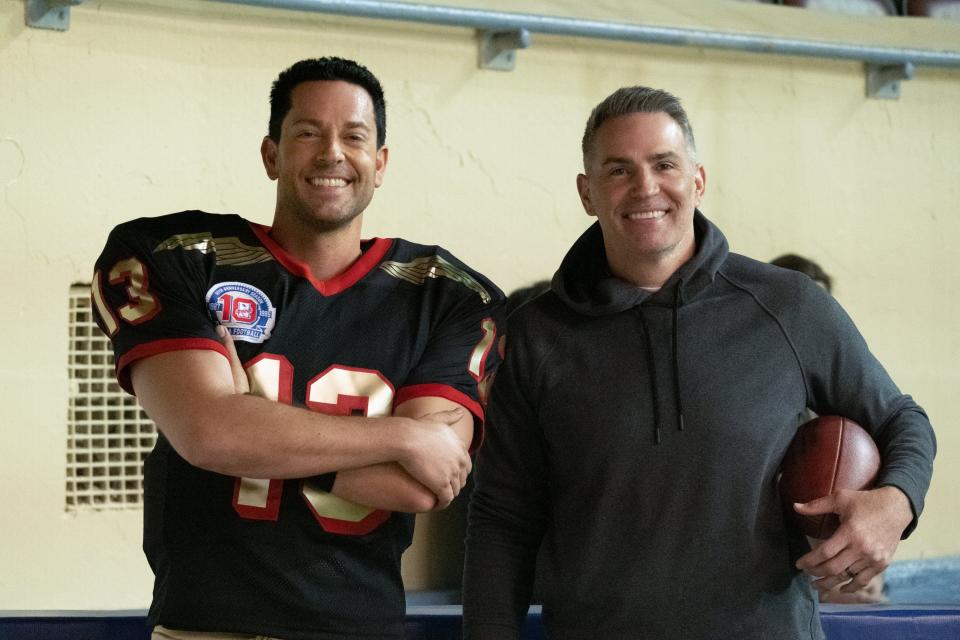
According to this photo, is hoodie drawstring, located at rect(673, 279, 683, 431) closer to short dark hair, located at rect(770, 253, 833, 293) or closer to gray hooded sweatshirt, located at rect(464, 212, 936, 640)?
gray hooded sweatshirt, located at rect(464, 212, 936, 640)

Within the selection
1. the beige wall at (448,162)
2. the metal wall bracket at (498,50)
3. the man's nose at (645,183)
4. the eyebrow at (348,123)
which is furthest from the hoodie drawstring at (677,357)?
the metal wall bracket at (498,50)

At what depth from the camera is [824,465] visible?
6.16 feet

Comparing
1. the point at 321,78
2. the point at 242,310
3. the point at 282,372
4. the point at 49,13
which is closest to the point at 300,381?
the point at 282,372

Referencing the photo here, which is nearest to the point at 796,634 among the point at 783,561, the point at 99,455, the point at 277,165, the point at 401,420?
the point at 783,561

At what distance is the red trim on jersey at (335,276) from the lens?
1892mm

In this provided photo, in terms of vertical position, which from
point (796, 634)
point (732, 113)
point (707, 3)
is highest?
point (707, 3)

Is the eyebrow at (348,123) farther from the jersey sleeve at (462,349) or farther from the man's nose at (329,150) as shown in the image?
the jersey sleeve at (462,349)

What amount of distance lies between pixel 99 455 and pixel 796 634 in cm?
204

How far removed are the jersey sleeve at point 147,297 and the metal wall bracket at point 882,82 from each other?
119 inches

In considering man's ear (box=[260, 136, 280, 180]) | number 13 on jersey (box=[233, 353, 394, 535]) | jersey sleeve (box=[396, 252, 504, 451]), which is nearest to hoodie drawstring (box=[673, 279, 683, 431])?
jersey sleeve (box=[396, 252, 504, 451])

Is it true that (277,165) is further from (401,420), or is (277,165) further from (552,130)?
(552,130)

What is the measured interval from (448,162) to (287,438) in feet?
7.00

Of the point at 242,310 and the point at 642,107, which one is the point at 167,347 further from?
the point at 642,107

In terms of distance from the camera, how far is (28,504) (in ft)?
10.4
